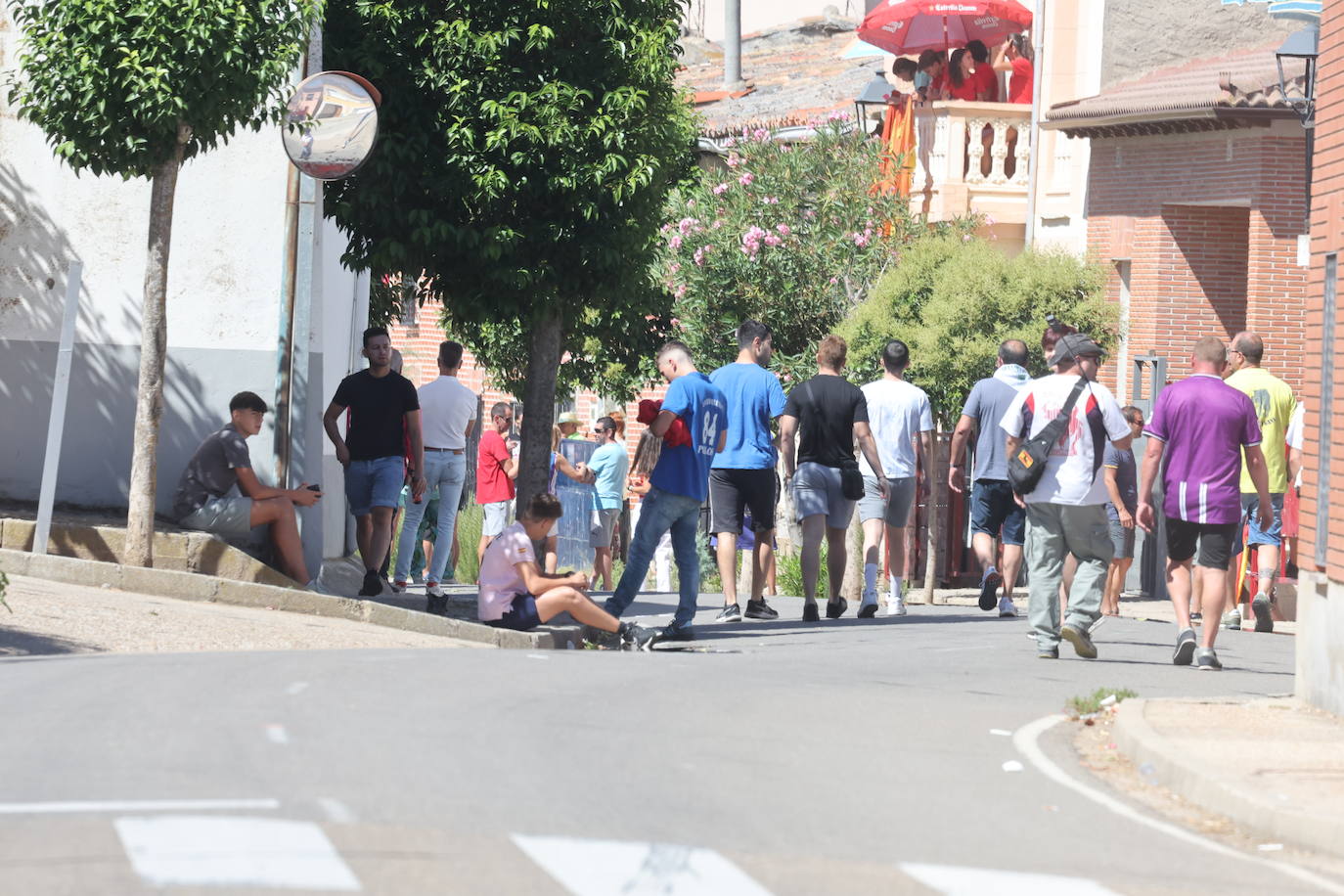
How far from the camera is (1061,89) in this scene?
1113 inches

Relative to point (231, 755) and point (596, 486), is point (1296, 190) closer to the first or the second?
point (596, 486)

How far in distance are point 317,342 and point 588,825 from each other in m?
9.80

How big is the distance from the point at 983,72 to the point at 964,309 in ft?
29.1

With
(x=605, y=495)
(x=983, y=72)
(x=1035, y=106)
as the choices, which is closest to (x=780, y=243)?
(x=1035, y=106)

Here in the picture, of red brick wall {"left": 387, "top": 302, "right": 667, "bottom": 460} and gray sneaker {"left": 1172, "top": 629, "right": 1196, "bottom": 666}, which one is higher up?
red brick wall {"left": 387, "top": 302, "right": 667, "bottom": 460}

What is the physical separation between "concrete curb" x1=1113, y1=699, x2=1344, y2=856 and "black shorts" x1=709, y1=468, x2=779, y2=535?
17.7 feet

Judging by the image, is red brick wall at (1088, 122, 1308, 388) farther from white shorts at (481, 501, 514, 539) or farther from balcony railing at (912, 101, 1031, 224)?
white shorts at (481, 501, 514, 539)

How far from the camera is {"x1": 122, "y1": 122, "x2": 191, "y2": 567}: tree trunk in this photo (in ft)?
45.6

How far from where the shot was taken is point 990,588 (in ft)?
52.9

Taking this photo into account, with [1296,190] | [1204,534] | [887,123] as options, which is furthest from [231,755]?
[887,123]

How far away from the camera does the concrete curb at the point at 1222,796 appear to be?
7.09m

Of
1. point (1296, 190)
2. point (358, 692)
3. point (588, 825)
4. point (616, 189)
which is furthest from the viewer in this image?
point (1296, 190)

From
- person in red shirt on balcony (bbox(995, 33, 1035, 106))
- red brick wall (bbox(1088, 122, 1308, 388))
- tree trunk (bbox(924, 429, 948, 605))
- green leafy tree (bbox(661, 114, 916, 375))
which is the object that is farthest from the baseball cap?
person in red shirt on balcony (bbox(995, 33, 1035, 106))

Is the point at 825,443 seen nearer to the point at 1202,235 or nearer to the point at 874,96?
the point at 1202,235
